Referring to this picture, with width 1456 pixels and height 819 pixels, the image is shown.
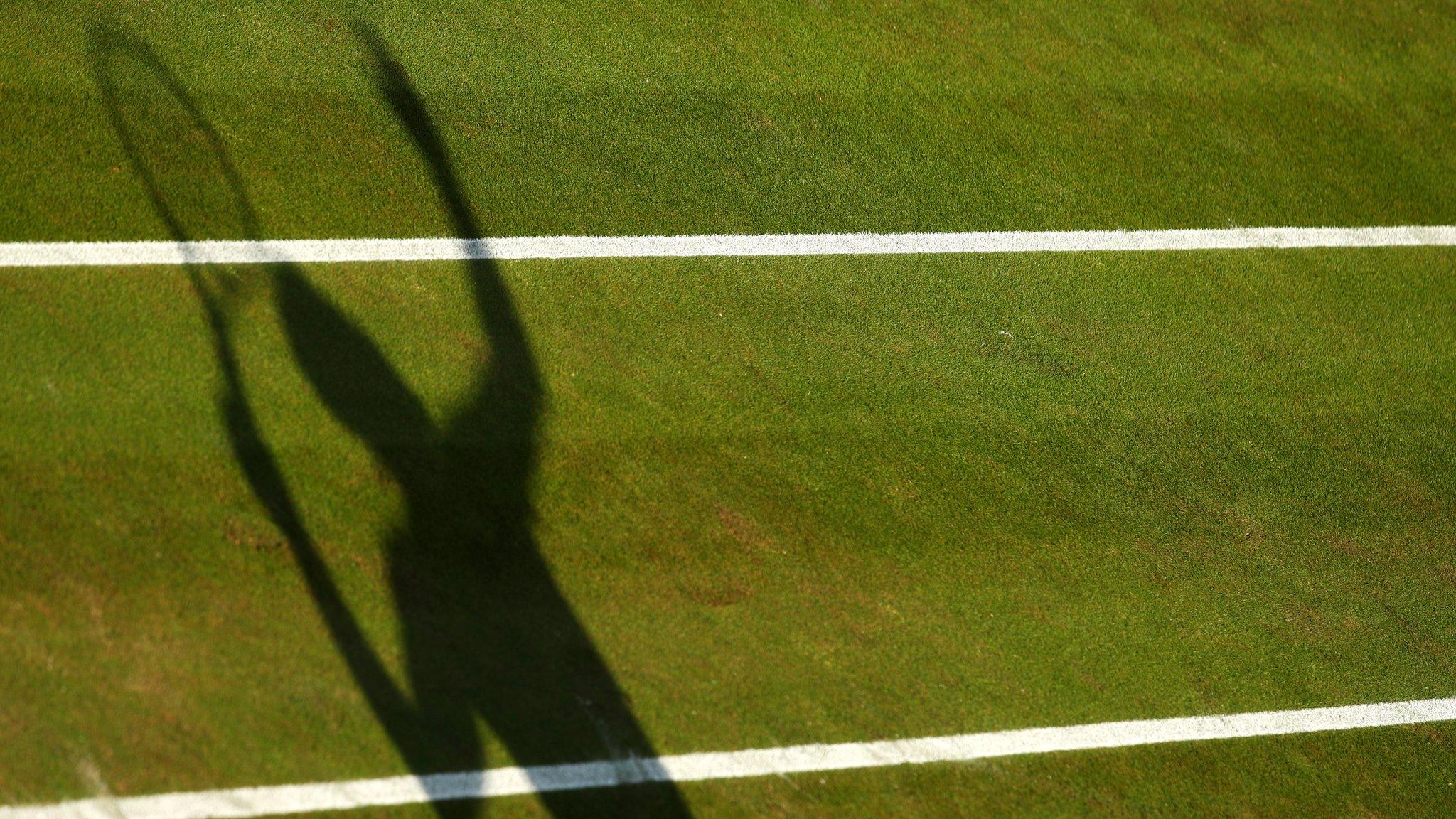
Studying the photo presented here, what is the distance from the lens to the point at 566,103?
7.34 m

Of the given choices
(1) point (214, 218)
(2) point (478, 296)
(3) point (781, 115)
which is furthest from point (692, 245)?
(1) point (214, 218)

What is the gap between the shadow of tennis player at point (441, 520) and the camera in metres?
5.89

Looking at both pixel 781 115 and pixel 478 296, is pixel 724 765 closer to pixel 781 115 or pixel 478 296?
pixel 478 296

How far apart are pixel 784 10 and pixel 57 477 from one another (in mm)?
5417

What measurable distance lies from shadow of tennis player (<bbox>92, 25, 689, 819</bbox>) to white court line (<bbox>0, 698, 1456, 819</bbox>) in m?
0.05

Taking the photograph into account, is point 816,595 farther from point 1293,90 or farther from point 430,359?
point 1293,90

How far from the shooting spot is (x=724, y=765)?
6.01 metres

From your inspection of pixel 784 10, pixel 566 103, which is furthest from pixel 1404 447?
pixel 566 103

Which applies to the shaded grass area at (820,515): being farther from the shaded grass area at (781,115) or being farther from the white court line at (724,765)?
the shaded grass area at (781,115)

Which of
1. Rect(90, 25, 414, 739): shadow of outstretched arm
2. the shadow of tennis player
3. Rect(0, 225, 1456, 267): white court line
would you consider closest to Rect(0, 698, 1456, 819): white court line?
the shadow of tennis player

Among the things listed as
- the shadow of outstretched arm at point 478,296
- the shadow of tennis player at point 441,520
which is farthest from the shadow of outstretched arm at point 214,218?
the shadow of outstretched arm at point 478,296

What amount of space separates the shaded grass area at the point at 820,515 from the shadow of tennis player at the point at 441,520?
101 mm

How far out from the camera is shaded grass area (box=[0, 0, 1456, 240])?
270 inches

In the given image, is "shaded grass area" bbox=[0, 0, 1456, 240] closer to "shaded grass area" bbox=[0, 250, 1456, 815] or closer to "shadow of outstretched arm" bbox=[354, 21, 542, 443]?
"shadow of outstretched arm" bbox=[354, 21, 542, 443]
